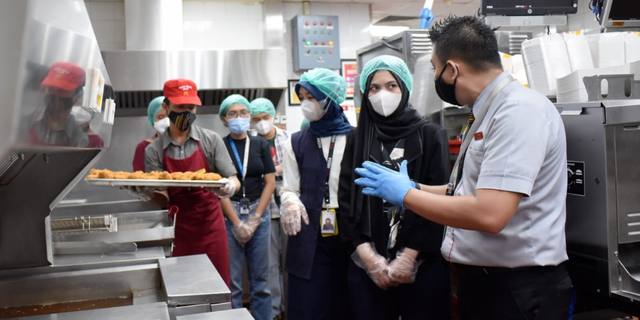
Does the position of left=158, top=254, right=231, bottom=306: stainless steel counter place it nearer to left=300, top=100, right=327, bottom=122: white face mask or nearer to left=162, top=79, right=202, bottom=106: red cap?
left=300, top=100, right=327, bottom=122: white face mask

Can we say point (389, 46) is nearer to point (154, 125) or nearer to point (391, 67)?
point (391, 67)

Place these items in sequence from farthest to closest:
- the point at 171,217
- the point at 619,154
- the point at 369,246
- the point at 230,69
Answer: the point at 230,69, the point at 171,217, the point at 369,246, the point at 619,154

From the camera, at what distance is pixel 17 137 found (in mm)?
774

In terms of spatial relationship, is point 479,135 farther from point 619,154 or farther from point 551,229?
point 619,154

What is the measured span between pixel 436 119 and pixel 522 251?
6.00ft

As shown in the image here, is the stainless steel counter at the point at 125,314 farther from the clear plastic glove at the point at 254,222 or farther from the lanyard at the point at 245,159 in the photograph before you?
the lanyard at the point at 245,159

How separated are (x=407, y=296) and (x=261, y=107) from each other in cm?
270

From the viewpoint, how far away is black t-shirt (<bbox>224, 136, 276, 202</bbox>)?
3857mm

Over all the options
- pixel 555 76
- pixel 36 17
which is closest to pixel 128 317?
pixel 36 17

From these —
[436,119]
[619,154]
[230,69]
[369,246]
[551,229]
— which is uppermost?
[230,69]

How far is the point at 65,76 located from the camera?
977 millimetres

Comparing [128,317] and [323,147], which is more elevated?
[323,147]

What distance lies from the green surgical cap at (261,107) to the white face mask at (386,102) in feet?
7.73

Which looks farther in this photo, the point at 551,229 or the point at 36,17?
the point at 551,229
